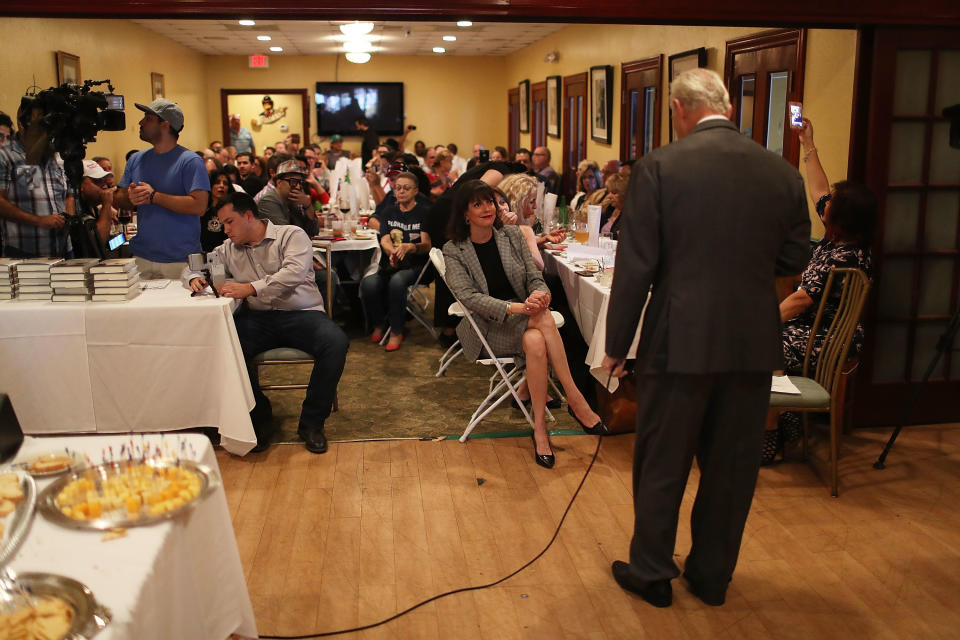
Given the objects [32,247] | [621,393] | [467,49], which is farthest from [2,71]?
[467,49]

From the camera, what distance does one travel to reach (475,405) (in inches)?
185

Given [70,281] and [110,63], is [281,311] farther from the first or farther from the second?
[110,63]

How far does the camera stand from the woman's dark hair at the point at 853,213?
11.9 ft

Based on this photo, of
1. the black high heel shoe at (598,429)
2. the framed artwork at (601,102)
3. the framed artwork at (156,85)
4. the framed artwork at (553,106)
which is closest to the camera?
the black high heel shoe at (598,429)

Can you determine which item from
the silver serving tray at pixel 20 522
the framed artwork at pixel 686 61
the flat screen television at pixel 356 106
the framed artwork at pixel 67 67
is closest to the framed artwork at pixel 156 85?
the framed artwork at pixel 67 67

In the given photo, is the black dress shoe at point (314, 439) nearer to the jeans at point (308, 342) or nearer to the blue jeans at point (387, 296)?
the jeans at point (308, 342)

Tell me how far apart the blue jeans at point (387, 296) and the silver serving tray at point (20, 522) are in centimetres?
406

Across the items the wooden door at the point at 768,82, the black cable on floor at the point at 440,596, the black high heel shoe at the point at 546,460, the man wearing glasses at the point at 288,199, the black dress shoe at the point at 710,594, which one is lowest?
the black cable on floor at the point at 440,596

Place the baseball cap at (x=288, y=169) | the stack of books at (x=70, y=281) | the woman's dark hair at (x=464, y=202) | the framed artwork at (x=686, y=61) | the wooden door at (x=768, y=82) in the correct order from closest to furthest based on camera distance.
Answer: the stack of books at (x=70, y=281) < the woman's dark hair at (x=464, y=202) < the wooden door at (x=768, y=82) < the baseball cap at (x=288, y=169) < the framed artwork at (x=686, y=61)

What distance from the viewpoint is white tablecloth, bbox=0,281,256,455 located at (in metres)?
3.60

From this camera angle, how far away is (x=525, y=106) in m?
14.0

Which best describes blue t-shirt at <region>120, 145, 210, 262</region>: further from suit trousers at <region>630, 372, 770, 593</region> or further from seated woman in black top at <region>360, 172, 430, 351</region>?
suit trousers at <region>630, 372, 770, 593</region>

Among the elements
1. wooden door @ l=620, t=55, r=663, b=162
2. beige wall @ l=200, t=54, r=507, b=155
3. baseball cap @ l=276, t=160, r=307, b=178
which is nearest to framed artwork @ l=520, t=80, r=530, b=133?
beige wall @ l=200, t=54, r=507, b=155

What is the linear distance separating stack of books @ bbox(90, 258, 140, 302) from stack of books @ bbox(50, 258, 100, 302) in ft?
0.11
